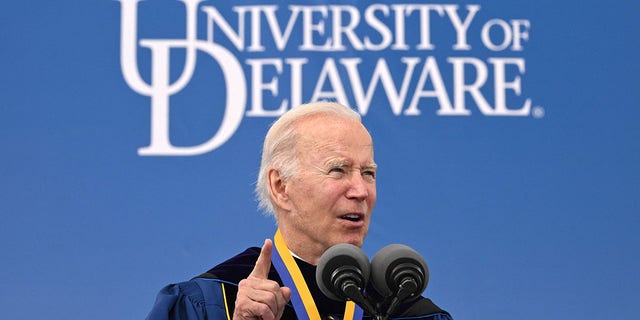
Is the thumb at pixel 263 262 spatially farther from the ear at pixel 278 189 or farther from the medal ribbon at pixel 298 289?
the ear at pixel 278 189

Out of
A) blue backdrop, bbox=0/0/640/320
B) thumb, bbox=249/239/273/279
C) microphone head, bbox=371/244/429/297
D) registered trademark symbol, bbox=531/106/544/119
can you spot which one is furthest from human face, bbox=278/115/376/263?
registered trademark symbol, bbox=531/106/544/119

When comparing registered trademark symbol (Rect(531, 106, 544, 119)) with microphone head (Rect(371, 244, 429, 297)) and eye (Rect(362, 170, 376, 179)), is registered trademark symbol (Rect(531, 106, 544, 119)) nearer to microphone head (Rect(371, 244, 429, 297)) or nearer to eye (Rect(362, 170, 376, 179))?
eye (Rect(362, 170, 376, 179))

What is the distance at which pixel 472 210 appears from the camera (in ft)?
12.7

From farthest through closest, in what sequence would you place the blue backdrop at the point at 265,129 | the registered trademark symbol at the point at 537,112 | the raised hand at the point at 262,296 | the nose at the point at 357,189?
the registered trademark symbol at the point at 537,112
the blue backdrop at the point at 265,129
the nose at the point at 357,189
the raised hand at the point at 262,296

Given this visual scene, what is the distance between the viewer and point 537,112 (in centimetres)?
391

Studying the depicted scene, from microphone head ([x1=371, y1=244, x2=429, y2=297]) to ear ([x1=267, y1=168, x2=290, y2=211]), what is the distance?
728 mm

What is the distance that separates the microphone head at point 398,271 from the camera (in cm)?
192

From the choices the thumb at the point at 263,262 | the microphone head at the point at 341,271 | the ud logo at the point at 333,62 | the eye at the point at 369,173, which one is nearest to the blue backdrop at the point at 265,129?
the ud logo at the point at 333,62

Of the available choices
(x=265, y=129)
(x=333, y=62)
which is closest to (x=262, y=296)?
(x=265, y=129)

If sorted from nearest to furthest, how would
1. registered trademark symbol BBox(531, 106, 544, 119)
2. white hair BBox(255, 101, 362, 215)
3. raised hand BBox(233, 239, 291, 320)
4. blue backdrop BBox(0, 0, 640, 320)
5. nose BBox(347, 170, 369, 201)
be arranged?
raised hand BBox(233, 239, 291, 320)
nose BBox(347, 170, 369, 201)
white hair BBox(255, 101, 362, 215)
blue backdrop BBox(0, 0, 640, 320)
registered trademark symbol BBox(531, 106, 544, 119)

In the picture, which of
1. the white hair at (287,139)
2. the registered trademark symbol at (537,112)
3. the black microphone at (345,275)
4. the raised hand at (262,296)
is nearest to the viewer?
the black microphone at (345,275)

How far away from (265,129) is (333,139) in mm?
1309

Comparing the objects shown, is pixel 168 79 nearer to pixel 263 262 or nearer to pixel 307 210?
pixel 307 210

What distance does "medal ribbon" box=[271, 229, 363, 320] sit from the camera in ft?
8.18
